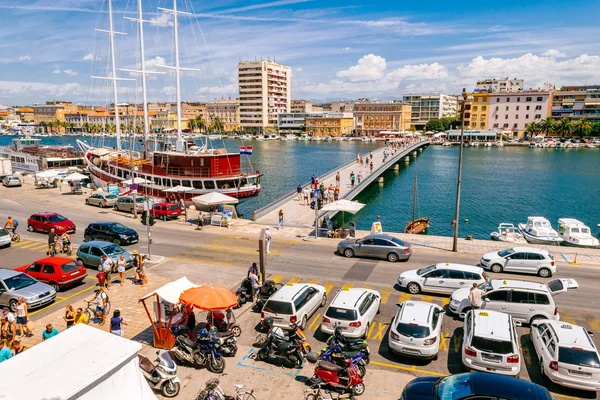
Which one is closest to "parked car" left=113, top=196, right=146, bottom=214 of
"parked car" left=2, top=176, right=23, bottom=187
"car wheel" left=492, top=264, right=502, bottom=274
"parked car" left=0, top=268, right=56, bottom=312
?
"parked car" left=0, top=268, right=56, bottom=312

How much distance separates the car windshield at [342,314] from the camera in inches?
→ 579

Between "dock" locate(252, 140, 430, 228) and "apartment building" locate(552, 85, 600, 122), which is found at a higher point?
"apartment building" locate(552, 85, 600, 122)

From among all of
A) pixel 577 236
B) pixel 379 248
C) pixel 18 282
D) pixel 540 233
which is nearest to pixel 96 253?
pixel 18 282

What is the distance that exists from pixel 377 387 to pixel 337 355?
4.76 ft

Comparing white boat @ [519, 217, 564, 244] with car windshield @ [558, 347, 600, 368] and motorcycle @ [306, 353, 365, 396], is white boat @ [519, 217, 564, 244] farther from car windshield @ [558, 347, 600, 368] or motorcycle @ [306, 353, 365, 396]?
motorcycle @ [306, 353, 365, 396]

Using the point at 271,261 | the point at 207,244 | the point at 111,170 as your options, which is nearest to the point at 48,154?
the point at 111,170

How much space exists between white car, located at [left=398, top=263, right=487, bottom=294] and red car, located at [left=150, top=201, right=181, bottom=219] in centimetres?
2195

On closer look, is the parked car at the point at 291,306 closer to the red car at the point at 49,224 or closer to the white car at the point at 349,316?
the white car at the point at 349,316

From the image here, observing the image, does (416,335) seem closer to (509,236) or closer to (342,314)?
(342,314)

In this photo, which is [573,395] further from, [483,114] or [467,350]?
[483,114]

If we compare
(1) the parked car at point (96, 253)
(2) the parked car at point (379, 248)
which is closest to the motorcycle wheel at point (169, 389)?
(1) the parked car at point (96, 253)

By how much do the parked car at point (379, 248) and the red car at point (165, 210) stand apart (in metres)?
16.4

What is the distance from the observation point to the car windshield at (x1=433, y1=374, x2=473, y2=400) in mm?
9195

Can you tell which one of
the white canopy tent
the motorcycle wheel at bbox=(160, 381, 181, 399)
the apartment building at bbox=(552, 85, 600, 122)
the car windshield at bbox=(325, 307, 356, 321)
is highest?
the apartment building at bbox=(552, 85, 600, 122)
